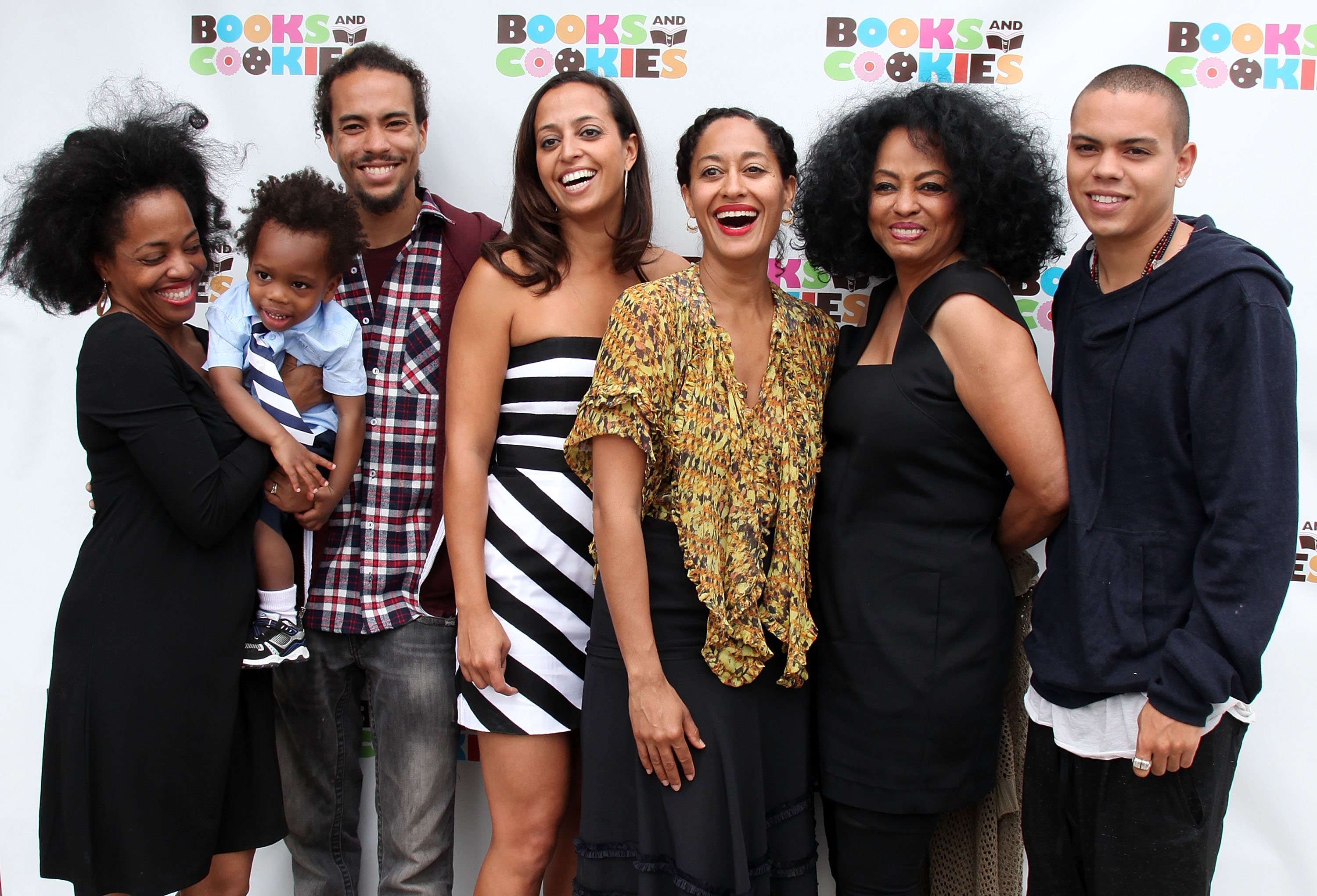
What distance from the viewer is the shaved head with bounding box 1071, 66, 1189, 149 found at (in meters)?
1.78

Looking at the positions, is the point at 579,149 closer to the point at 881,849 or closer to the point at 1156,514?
the point at 1156,514

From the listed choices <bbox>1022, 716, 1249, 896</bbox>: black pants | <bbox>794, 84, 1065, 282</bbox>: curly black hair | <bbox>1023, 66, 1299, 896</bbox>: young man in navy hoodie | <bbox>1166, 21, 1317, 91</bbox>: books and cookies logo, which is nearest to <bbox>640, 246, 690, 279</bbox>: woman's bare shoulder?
<bbox>794, 84, 1065, 282</bbox>: curly black hair

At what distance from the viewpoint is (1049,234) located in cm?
213

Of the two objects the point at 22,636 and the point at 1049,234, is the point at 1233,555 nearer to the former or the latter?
the point at 1049,234

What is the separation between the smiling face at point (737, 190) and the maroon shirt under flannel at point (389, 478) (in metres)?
0.78

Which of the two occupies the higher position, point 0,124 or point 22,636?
point 0,124

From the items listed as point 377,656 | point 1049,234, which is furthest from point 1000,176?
point 377,656

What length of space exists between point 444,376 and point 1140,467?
1592 millimetres

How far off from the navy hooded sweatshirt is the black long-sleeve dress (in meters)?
1.74

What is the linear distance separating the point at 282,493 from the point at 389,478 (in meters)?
0.28

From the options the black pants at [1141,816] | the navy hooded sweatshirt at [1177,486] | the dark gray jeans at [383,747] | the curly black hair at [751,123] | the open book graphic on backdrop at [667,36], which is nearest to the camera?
the navy hooded sweatshirt at [1177,486]

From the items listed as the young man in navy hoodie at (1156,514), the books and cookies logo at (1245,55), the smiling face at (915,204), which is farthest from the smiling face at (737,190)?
the books and cookies logo at (1245,55)

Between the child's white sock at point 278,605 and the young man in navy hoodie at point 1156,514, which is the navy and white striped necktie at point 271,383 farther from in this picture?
the young man in navy hoodie at point 1156,514

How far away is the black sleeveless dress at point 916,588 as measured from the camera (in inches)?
74.2
